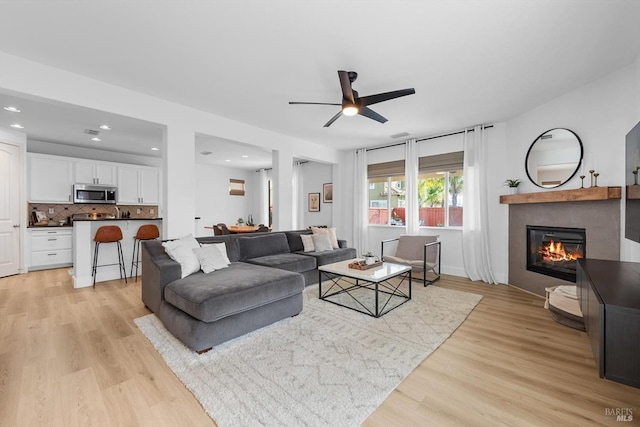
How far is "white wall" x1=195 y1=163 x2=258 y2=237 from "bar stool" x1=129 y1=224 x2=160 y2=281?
320 centimetres

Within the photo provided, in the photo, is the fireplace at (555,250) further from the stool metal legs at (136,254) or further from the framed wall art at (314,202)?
the stool metal legs at (136,254)

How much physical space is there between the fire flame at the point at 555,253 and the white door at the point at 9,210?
849cm

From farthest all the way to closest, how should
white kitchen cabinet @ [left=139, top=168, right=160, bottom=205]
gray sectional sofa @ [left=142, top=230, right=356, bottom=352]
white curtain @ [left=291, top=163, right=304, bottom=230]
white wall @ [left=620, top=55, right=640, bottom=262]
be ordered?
white curtain @ [left=291, top=163, right=304, bottom=230] → white kitchen cabinet @ [left=139, top=168, right=160, bottom=205] → white wall @ [left=620, top=55, right=640, bottom=262] → gray sectional sofa @ [left=142, top=230, right=356, bottom=352]

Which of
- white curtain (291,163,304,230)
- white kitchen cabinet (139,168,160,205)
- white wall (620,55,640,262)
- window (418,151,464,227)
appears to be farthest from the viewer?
white curtain (291,163,304,230)

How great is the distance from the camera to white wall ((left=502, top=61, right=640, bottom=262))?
114 inches

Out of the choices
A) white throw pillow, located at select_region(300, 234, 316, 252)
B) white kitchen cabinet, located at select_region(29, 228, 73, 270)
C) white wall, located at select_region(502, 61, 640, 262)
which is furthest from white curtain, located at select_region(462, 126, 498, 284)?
white kitchen cabinet, located at select_region(29, 228, 73, 270)

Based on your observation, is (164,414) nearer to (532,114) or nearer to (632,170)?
(632,170)

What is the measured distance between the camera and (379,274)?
317 centimetres

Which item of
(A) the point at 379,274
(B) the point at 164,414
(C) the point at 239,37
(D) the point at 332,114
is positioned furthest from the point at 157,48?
(A) the point at 379,274

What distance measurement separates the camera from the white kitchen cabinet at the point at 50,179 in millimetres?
5430

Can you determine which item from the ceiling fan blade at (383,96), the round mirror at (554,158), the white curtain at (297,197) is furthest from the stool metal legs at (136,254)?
the round mirror at (554,158)

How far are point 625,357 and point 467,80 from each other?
9.17 ft

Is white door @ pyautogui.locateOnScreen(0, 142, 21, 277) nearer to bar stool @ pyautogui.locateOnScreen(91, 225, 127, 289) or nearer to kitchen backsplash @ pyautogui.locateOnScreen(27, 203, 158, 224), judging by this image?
kitchen backsplash @ pyautogui.locateOnScreen(27, 203, 158, 224)

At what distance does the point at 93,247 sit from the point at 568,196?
6.53m
